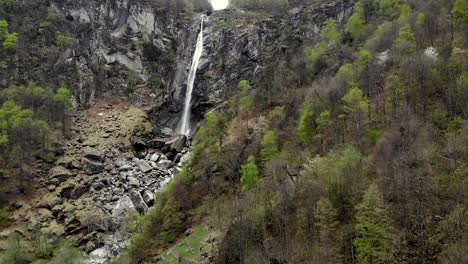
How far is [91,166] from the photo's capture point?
236ft

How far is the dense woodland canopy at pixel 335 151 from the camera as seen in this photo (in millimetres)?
32031

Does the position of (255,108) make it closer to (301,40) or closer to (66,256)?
(301,40)

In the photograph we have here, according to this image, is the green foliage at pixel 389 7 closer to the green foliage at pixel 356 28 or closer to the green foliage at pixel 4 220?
the green foliage at pixel 356 28

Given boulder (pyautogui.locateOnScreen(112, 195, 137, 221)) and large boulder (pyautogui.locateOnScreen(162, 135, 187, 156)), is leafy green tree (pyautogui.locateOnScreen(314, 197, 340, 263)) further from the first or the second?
large boulder (pyautogui.locateOnScreen(162, 135, 187, 156))

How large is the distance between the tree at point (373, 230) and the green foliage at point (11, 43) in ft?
275

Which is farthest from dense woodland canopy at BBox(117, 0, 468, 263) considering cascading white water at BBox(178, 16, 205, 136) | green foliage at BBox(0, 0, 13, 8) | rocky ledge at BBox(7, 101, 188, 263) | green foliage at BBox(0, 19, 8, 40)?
green foliage at BBox(0, 0, 13, 8)

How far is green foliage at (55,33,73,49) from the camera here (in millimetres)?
92625

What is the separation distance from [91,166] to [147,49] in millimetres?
45356

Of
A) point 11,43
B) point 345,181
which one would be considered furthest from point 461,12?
point 11,43

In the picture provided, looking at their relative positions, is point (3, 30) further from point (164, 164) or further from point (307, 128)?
point (307, 128)

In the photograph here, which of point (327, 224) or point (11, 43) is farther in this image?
point (11, 43)

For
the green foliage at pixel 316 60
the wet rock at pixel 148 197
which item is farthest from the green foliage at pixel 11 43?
the green foliage at pixel 316 60

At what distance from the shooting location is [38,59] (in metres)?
89.8

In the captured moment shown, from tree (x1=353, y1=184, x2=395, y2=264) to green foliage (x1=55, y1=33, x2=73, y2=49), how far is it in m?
83.8
